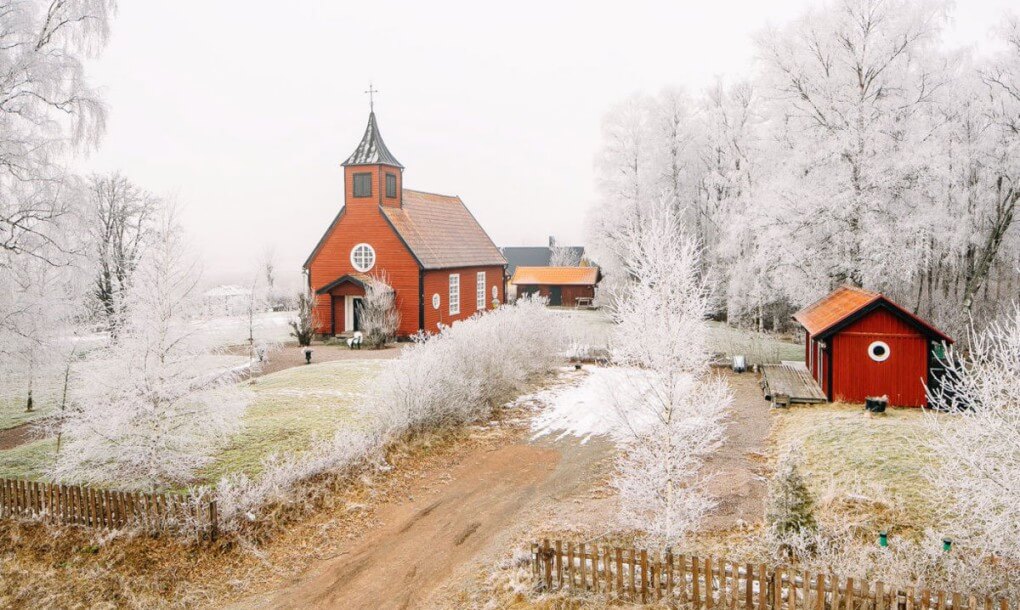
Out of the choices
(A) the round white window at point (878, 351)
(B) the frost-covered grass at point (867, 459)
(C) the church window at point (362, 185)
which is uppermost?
(C) the church window at point (362, 185)

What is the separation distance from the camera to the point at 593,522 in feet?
33.4

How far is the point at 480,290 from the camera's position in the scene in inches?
1369

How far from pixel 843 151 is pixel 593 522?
59.0ft

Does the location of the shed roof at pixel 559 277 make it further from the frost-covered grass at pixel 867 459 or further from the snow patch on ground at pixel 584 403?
the frost-covered grass at pixel 867 459

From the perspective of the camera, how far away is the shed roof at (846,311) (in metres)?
15.7

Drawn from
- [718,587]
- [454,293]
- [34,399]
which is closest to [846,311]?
[718,587]

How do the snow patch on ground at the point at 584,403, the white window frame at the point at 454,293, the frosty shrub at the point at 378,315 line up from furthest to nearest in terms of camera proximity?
the white window frame at the point at 454,293, the frosty shrub at the point at 378,315, the snow patch on ground at the point at 584,403

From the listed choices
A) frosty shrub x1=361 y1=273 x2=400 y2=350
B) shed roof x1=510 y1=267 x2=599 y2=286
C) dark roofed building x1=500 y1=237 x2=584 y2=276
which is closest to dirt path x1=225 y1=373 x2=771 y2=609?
frosty shrub x1=361 y1=273 x2=400 y2=350

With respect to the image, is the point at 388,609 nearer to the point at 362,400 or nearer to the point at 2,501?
the point at 2,501

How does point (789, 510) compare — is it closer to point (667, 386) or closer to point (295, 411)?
point (667, 386)

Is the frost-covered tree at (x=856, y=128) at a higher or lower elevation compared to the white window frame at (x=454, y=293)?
higher

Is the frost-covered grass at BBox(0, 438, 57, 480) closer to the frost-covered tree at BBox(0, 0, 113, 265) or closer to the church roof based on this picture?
the frost-covered tree at BBox(0, 0, 113, 265)

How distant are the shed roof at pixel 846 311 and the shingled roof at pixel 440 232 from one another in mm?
17389

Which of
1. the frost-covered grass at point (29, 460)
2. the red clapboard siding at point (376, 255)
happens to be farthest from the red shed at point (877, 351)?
the frost-covered grass at point (29, 460)
